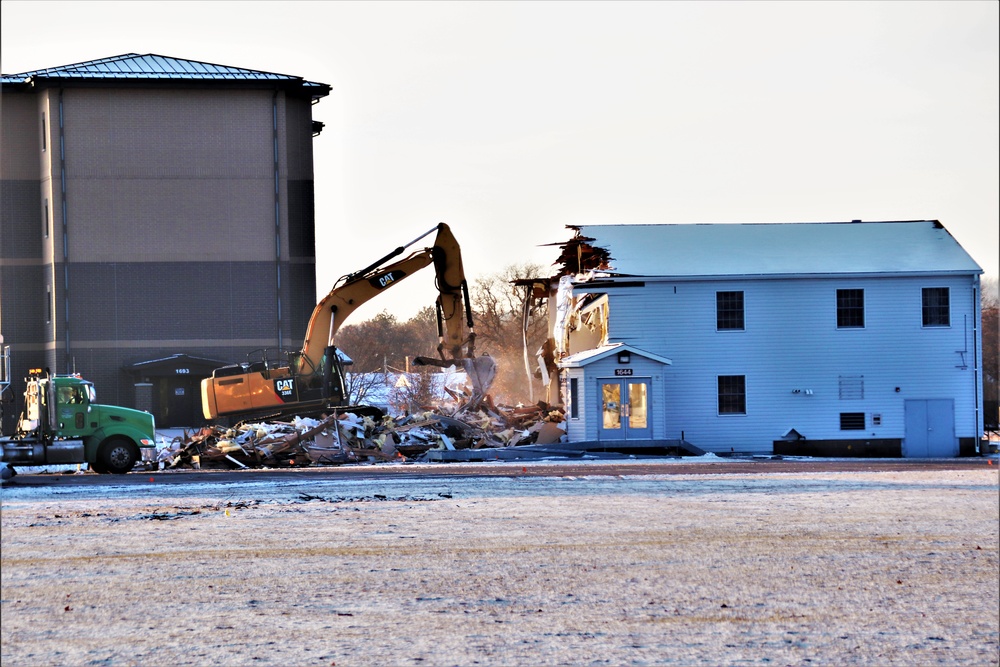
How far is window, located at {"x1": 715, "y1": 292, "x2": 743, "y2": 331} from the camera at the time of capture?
143 feet

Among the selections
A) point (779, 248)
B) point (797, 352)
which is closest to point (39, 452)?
point (797, 352)

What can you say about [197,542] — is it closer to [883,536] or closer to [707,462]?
[883,536]

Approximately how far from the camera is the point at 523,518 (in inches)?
805

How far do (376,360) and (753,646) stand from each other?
9282 cm

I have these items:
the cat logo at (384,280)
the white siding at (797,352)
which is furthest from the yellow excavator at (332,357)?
the white siding at (797,352)

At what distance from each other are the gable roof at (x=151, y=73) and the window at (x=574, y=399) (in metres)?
24.4

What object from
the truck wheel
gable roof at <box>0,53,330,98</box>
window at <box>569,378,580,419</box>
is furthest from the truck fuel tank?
gable roof at <box>0,53,330,98</box>

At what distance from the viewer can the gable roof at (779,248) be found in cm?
4388

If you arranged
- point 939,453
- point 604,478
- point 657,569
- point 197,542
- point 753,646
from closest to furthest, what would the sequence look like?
point 753,646, point 657,569, point 197,542, point 604,478, point 939,453

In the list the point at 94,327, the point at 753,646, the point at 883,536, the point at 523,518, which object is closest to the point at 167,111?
the point at 94,327

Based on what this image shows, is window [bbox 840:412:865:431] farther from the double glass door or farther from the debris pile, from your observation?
the debris pile

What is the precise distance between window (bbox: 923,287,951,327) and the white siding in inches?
7.3

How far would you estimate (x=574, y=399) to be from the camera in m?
43.0

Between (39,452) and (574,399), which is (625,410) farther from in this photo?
(39,452)
